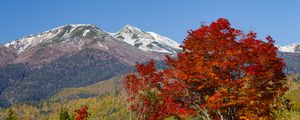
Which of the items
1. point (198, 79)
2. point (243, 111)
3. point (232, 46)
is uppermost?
point (232, 46)

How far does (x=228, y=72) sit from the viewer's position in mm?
32844

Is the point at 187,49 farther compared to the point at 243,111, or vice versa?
the point at 187,49

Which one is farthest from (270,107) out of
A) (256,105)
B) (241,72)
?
(241,72)

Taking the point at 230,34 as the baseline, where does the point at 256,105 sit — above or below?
below

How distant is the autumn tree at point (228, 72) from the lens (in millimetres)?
31906

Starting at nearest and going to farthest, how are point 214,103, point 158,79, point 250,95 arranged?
point 250,95 → point 214,103 → point 158,79

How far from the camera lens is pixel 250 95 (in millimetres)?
31672

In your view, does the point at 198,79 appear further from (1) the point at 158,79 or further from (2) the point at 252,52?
(1) the point at 158,79

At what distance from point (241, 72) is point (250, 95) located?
2055 millimetres

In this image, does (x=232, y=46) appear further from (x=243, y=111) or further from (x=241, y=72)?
(x=243, y=111)

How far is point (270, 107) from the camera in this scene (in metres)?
32.6

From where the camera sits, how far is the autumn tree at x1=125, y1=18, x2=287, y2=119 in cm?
3191

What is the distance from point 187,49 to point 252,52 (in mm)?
6126

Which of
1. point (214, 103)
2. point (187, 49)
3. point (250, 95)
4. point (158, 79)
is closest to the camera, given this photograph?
point (250, 95)
